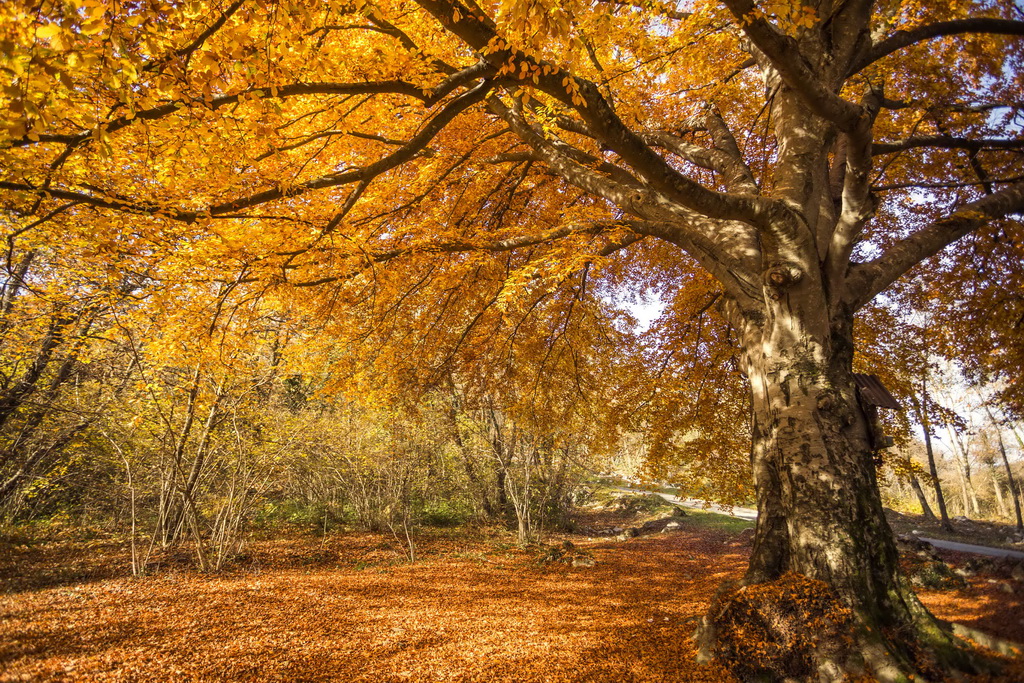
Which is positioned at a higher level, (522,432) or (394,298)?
(394,298)

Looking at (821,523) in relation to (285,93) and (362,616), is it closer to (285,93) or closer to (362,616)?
(362,616)

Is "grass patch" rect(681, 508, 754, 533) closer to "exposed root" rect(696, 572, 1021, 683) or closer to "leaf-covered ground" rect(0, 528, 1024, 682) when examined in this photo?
"leaf-covered ground" rect(0, 528, 1024, 682)

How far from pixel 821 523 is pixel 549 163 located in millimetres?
4419

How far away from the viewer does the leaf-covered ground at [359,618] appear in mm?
4059

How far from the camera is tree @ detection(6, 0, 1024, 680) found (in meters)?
3.16

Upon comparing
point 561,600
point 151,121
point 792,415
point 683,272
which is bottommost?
point 561,600

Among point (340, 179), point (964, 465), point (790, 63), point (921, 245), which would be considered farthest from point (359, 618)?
point (964, 465)

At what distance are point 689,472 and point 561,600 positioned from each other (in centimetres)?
447

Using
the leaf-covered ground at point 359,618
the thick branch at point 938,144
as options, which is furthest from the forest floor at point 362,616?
the thick branch at point 938,144

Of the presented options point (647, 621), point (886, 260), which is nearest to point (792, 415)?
point (886, 260)

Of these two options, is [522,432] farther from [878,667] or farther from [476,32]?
[476,32]

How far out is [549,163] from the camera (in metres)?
5.08

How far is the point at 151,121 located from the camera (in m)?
3.59

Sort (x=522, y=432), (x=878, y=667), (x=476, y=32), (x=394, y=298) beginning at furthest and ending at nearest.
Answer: (x=522, y=432)
(x=394, y=298)
(x=878, y=667)
(x=476, y=32)
